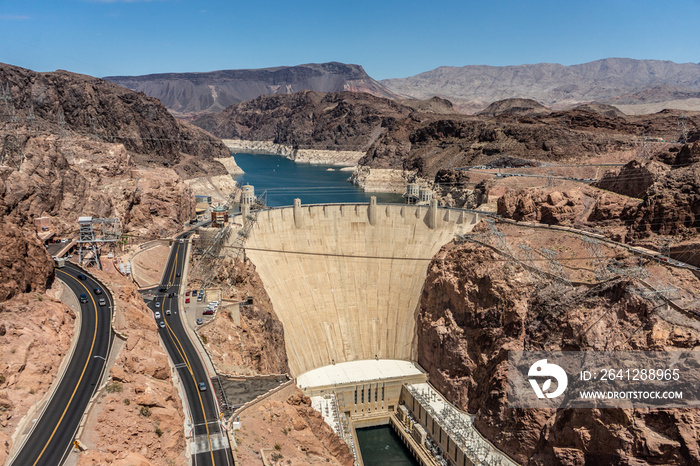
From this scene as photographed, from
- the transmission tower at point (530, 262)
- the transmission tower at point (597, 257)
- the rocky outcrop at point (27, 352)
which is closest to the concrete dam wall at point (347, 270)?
the transmission tower at point (530, 262)

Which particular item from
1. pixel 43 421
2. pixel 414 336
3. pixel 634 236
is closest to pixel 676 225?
pixel 634 236

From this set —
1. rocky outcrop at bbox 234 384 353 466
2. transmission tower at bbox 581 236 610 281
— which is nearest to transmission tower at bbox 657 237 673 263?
transmission tower at bbox 581 236 610 281

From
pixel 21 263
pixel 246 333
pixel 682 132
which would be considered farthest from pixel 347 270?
pixel 682 132

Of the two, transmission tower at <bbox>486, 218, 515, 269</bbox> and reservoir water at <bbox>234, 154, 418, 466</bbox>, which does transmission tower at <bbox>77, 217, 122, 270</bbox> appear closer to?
reservoir water at <bbox>234, 154, 418, 466</bbox>

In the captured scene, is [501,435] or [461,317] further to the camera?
[461,317]

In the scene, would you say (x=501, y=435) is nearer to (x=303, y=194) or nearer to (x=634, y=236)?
(x=634, y=236)
